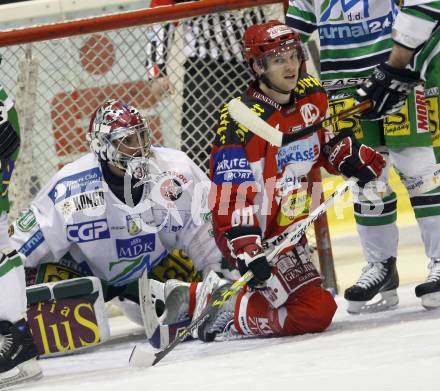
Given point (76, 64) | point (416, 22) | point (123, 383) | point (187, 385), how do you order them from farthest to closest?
1. point (76, 64)
2. point (416, 22)
3. point (123, 383)
4. point (187, 385)

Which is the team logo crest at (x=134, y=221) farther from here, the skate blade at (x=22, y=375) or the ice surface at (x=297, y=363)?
the skate blade at (x=22, y=375)

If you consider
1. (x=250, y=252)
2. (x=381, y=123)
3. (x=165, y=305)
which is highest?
(x=381, y=123)

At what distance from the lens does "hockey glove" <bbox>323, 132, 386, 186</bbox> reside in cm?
354

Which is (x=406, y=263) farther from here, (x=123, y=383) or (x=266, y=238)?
(x=123, y=383)

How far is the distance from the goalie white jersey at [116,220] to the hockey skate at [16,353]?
836mm

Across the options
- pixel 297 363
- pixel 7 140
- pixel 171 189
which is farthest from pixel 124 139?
pixel 297 363

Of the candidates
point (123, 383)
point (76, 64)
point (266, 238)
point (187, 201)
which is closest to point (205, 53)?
point (76, 64)

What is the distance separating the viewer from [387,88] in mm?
3371

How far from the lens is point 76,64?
4.66m

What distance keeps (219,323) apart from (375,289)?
50 cm

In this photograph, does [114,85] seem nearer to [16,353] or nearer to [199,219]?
[199,219]

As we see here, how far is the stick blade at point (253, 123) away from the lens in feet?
11.1

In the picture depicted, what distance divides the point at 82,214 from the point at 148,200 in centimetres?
22

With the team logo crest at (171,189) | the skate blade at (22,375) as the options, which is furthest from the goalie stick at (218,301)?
the team logo crest at (171,189)
